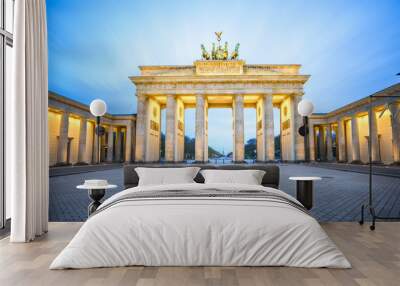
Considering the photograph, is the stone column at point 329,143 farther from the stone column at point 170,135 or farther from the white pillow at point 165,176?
the white pillow at point 165,176

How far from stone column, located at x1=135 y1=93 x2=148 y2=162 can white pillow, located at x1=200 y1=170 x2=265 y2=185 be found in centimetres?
2388

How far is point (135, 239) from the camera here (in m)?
2.82

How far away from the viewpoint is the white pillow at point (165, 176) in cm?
478

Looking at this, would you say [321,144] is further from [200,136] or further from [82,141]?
[82,141]

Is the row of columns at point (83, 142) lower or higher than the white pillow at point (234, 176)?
higher

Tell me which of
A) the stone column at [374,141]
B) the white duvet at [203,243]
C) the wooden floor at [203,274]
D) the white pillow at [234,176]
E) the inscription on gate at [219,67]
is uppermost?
the inscription on gate at [219,67]

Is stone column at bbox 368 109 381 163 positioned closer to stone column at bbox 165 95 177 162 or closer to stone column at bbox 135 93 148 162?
stone column at bbox 165 95 177 162

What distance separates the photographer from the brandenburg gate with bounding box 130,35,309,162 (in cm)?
2777

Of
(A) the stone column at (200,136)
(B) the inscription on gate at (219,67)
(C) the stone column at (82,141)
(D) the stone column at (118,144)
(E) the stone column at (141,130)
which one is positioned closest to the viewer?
(C) the stone column at (82,141)

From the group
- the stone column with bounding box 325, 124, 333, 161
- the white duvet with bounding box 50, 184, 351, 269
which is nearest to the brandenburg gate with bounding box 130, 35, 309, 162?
the stone column with bounding box 325, 124, 333, 161

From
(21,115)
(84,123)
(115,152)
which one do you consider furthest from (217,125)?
(21,115)

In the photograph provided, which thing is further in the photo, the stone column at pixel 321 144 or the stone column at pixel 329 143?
the stone column at pixel 321 144

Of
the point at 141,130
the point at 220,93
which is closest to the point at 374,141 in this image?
the point at 220,93

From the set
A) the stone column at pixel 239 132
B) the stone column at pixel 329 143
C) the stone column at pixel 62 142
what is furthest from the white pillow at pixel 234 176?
the stone column at pixel 329 143
